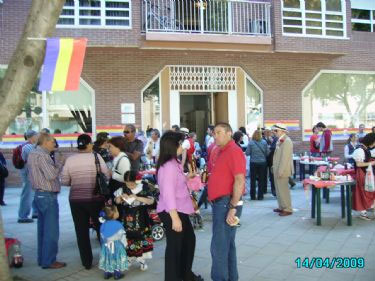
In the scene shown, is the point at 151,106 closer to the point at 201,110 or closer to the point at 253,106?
the point at 201,110

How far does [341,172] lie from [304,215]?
49.8 inches

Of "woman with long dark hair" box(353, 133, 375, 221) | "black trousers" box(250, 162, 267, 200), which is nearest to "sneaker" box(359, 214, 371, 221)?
"woman with long dark hair" box(353, 133, 375, 221)

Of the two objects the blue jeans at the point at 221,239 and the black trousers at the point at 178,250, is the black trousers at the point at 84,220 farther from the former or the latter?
the blue jeans at the point at 221,239

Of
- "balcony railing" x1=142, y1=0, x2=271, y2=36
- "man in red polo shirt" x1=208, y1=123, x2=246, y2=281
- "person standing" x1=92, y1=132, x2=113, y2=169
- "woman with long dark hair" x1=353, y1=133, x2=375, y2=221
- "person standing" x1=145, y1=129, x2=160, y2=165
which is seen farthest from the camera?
"balcony railing" x1=142, y1=0, x2=271, y2=36

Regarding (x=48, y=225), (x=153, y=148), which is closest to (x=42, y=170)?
(x=48, y=225)

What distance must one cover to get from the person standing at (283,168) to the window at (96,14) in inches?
278

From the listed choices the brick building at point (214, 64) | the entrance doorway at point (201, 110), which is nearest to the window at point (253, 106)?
the brick building at point (214, 64)

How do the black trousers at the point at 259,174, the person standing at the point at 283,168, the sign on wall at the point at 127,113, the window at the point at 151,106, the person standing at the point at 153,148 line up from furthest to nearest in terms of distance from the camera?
1. the window at the point at 151,106
2. the sign on wall at the point at 127,113
3. the black trousers at the point at 259,174
4. the person standing at the point at 153,148
5. the person standing at the point at 283,168

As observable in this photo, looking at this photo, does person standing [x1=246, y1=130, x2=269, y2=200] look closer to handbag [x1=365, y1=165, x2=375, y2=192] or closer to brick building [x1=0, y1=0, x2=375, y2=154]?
handbag [x1=365, y1=165, x2=375, y2=192]

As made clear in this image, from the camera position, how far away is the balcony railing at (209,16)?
1475 centimetres

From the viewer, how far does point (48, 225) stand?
5.98 metres

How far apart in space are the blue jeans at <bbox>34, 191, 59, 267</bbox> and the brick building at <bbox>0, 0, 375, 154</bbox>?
844 centimetres

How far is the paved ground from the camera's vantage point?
557 cm

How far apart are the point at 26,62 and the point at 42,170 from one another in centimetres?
157
